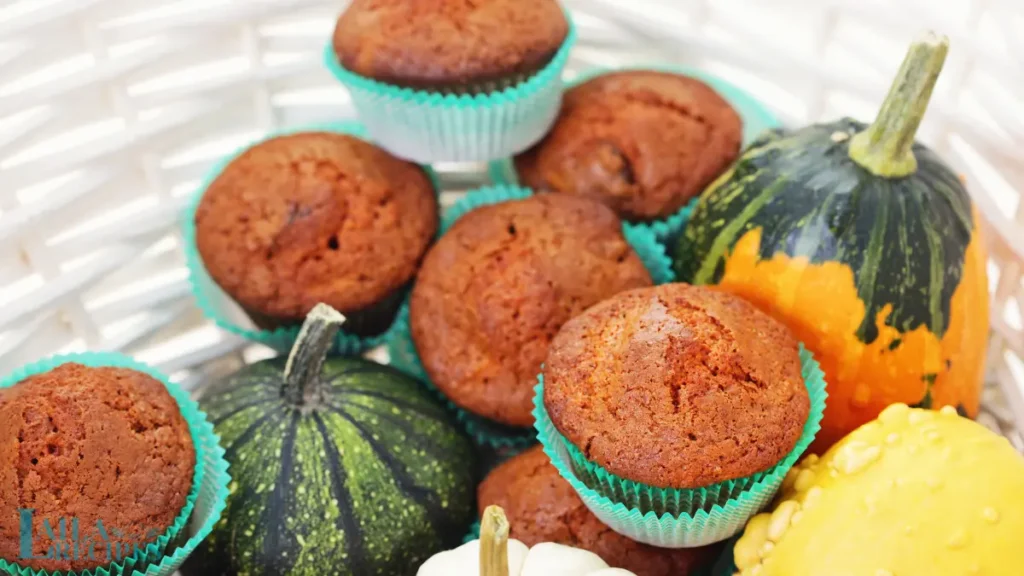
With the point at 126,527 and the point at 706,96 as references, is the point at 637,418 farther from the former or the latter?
the point at 706,96

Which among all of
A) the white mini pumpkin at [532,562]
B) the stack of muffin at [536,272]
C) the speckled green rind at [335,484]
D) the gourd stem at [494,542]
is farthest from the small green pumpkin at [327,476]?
the gourd stem at [494,542]

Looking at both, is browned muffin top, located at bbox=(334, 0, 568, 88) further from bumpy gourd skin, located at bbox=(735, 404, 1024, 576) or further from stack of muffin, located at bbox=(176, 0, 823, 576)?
bumpy gourd skin, located at bbox=(735, 404, 1024, 576)

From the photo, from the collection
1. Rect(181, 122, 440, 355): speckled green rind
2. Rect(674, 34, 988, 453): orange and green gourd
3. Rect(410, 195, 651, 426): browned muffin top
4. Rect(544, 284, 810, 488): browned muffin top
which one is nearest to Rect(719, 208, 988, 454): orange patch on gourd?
Rect(674, 34, 988, 453): orange and green gourd

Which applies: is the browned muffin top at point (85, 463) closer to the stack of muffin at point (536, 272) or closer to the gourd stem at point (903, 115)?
the stack of muffin at point (536, 272)

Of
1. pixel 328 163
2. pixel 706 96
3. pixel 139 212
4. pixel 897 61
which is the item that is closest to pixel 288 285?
pixel 328 163

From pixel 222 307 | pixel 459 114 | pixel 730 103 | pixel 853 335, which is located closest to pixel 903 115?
pixel 853 335
